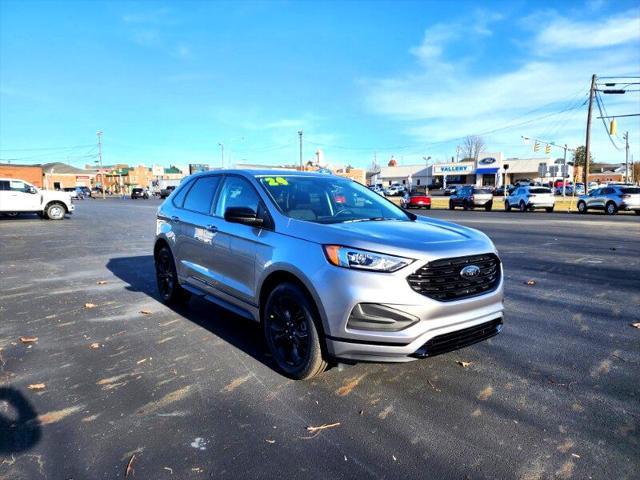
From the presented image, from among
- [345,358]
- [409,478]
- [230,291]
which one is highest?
[230,291]

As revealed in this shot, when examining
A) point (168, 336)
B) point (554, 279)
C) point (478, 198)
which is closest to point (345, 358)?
point (168, 336)

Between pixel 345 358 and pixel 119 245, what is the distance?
35.7 feet

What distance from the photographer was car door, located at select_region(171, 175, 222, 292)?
490cm

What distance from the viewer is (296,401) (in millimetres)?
3422

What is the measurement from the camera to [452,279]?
3.38 metres

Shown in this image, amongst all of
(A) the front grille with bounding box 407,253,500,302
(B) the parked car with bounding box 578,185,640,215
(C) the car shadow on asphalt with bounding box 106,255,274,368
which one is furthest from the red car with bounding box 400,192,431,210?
(A) the front grille with bounding box 407,253,500,302

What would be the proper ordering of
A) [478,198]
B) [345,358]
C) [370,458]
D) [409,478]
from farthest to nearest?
[478,198] → [345,358] → [370,458] → [409,478]

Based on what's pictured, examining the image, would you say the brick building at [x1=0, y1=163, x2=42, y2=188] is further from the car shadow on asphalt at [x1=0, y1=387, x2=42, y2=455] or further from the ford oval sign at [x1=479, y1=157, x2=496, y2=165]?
the ford oval sign at [x1=479, y1=157, x2=496, y2=165]

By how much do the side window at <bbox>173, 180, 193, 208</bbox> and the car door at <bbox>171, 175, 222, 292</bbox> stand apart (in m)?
0.07

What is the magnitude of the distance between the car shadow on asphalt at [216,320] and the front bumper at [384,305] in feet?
3.60

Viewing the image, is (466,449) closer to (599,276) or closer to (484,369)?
(484,369)

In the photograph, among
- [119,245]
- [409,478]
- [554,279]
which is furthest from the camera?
[119,245]

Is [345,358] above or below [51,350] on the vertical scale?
above

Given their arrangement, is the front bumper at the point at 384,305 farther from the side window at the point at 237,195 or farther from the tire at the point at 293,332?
the side window at the point at 237,195
